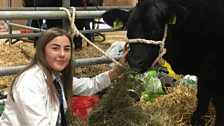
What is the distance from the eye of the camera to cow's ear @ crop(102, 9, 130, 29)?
3020 millimetres

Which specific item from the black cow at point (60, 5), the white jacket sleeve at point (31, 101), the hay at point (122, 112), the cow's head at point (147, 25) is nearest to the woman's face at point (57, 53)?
the white jacket sleeve at point (31, 101)

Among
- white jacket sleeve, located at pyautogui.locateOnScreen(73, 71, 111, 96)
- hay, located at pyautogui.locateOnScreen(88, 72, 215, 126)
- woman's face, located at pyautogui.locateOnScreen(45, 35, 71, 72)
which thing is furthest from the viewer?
white jacket sleeve, located at pyautogui.locateOnScreen(73, 71, 111, 96)

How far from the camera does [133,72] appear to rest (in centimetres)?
245

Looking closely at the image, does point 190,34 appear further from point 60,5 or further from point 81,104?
point 60,5

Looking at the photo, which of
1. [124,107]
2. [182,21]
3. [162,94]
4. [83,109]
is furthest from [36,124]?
[162,94]

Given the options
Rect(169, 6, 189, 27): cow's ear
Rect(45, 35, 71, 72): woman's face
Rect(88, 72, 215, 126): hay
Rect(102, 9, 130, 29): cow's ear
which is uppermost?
Rect(169, 6, 189, 27): cow's ear

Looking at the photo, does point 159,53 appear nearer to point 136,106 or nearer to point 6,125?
point 136,106

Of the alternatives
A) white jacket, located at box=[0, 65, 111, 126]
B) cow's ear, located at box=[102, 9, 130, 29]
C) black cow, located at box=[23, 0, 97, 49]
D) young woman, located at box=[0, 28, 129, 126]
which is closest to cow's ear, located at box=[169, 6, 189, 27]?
cow's ear, located at box=[102, 9, 130, 29]

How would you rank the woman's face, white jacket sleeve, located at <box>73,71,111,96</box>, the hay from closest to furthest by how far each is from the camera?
1. the woman's face
2. the hay
3. white jacket sleeve, located at <box>73,71,111,96</box>

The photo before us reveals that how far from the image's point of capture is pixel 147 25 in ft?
8.98

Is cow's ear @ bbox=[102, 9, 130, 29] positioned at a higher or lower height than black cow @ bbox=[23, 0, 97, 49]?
higher

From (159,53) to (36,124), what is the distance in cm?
123

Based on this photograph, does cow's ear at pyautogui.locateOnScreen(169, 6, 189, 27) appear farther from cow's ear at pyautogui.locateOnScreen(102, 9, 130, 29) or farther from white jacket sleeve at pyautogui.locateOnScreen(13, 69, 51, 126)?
white jacket sleeve at pyautogui.locateOnScreen(13, 69, 51, 126)

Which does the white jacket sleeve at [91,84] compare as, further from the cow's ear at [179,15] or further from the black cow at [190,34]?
the cow's ear at [179,15]
